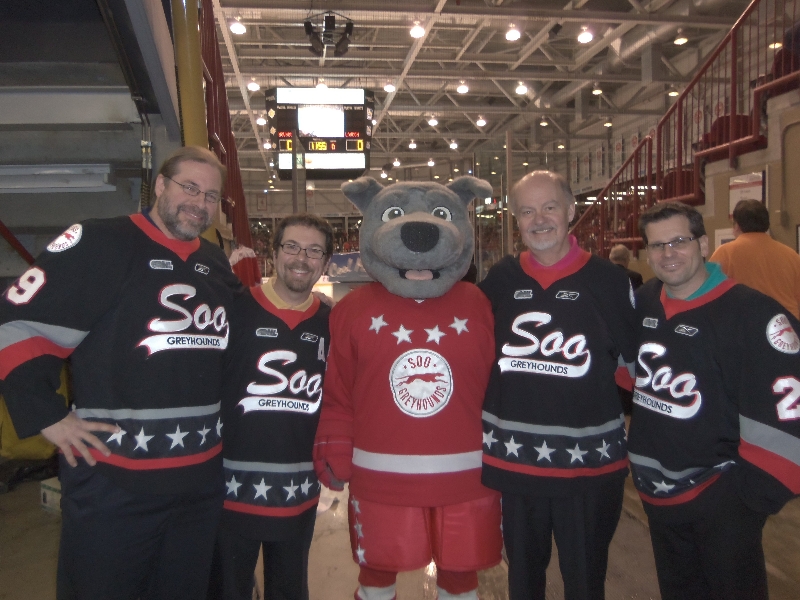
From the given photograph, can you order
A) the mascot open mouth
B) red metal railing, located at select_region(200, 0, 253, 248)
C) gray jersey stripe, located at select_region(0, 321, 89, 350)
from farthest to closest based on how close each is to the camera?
red metal railing, located at select_region(200, 0, 253, 248) < the mascot open mouth < gray jersey stripe, located at select_region(0, 321, 89, 350)

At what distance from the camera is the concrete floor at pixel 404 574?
2.89 meters

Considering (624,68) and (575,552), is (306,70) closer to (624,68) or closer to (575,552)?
(624,68)

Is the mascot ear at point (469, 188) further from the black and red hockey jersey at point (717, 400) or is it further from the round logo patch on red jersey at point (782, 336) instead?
the round logo patch on red jersey at point (782, 336)

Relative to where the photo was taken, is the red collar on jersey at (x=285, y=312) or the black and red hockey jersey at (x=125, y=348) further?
the red collar on jersey at (x=285, y=312)

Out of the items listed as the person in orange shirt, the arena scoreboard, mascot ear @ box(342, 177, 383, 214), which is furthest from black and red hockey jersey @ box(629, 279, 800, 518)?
the arena scoreboard

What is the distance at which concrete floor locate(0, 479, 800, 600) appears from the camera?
2.89 meters

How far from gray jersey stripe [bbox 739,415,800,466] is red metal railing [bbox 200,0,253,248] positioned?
303 centimetres

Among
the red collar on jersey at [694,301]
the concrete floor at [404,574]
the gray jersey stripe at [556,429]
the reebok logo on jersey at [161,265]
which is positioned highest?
the reebok logo on jersey at [161,265]

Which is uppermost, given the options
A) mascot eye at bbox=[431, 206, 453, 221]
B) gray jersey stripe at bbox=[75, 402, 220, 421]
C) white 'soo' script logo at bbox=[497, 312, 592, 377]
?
→ mascot eye at bbox=[431, 206, 453, 221]


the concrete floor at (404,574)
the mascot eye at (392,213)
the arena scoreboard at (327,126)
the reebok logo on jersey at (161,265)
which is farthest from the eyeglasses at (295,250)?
the arena scoreboard at (327,126)

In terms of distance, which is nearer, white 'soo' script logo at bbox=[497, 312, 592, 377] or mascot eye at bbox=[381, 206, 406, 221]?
white 'soo' script logo at bbox=[497, 312, 592, 377]

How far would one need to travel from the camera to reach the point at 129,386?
72.9 inches

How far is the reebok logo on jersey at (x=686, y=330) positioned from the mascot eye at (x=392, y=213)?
1048 millimetres

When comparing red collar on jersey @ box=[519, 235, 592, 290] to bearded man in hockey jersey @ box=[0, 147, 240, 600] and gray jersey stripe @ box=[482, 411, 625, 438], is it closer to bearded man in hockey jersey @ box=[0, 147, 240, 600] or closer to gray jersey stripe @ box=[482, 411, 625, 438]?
gray jersey stripe @ box=[482, 411, 625, 438]
